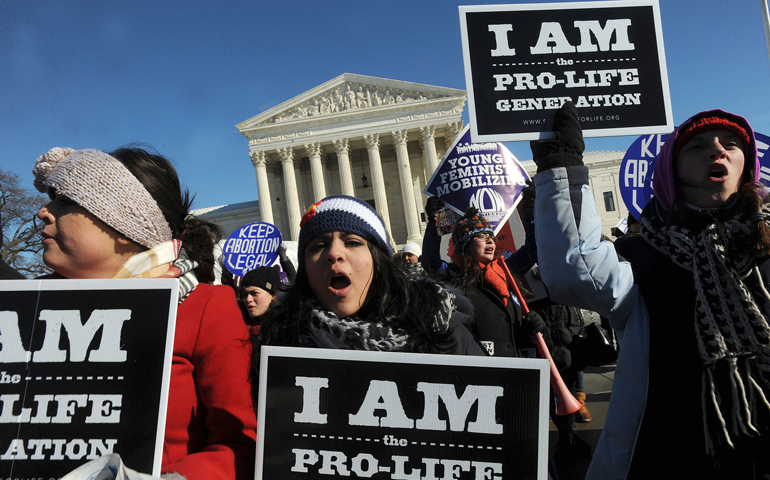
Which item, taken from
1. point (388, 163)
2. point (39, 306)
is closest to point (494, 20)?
point (39, 306)

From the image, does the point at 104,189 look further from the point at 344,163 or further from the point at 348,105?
the point at 348,105

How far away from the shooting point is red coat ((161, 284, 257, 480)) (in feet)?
4.48

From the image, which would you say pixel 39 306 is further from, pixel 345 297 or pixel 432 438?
pixel 432 438

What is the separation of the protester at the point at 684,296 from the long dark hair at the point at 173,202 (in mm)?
1134

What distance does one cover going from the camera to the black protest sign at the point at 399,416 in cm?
121

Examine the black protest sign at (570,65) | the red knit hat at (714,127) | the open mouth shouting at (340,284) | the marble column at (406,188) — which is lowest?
the open mouth shouting at (340,284)

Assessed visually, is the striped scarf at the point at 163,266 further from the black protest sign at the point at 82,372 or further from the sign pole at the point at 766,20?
the sign pole at the point at 766,20

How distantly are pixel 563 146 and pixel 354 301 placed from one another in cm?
83

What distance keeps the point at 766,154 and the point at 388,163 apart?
141 feet

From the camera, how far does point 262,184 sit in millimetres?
42875

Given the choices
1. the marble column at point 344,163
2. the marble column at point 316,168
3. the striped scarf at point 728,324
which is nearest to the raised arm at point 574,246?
the striped scarf at point 728,324

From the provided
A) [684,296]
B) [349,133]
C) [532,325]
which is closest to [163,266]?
[684,296]

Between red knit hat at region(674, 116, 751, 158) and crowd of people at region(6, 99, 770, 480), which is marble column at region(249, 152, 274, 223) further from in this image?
red knit hat at region(674, 116, 751, 158)

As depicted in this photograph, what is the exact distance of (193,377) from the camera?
142 cm
